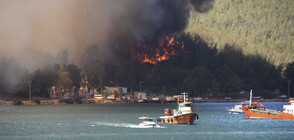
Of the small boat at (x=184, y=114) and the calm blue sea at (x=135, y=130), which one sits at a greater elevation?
the small boat at (x=184, y=114)

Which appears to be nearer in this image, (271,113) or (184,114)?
(184,114)

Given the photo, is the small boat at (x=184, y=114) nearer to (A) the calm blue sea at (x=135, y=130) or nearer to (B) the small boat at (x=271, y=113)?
(A) the calm blue sea at (x=135, y=130)

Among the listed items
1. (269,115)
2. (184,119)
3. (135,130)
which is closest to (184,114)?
(184,119)

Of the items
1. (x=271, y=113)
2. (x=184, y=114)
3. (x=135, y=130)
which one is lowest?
(x=135, y=130)

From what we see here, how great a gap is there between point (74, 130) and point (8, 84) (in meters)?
90.6

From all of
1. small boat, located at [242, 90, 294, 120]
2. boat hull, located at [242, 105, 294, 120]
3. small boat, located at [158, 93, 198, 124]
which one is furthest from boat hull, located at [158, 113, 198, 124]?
boat hull, located at [242, 105, 294, 120]

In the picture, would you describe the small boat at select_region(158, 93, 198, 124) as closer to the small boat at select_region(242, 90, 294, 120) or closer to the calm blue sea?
the calm blue sea

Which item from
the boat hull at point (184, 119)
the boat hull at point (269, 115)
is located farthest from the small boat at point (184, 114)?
the boat hull at point (269, 115)

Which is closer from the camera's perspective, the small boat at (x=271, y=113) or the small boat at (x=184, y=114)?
the small boat at (x=184, y=114)

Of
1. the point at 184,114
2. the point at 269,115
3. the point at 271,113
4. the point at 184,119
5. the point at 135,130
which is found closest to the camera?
the point at 135,130

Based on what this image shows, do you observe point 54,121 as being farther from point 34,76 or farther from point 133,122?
point 34,76

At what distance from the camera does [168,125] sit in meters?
93.2

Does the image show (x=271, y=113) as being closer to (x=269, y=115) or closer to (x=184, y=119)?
(x=269, y=115)

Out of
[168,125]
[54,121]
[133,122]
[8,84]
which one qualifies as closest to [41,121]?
[54,121]
